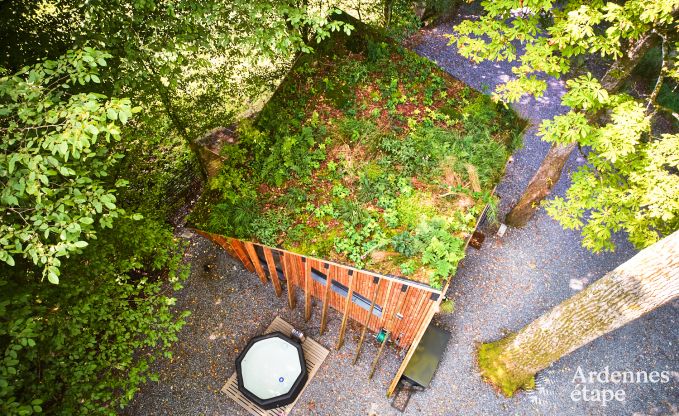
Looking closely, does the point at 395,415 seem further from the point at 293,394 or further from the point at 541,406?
the point at 541,406

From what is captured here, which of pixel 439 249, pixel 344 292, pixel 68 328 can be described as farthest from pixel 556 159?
pixel 68 328

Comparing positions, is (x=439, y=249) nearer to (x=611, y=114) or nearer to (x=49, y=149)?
(x=611, y=114)

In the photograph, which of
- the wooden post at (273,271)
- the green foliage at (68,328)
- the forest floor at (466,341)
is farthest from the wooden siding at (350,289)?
the green foliage at (68,328)

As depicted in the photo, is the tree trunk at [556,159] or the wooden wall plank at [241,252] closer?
the tree trunk at [556,159]

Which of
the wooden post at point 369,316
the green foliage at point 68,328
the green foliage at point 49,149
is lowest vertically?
the wooden post at point 369,316

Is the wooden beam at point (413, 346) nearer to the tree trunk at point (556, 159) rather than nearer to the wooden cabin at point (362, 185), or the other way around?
the wooden cabin at point (362, 185)

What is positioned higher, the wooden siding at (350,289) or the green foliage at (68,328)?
the green foliage at (68,328)
